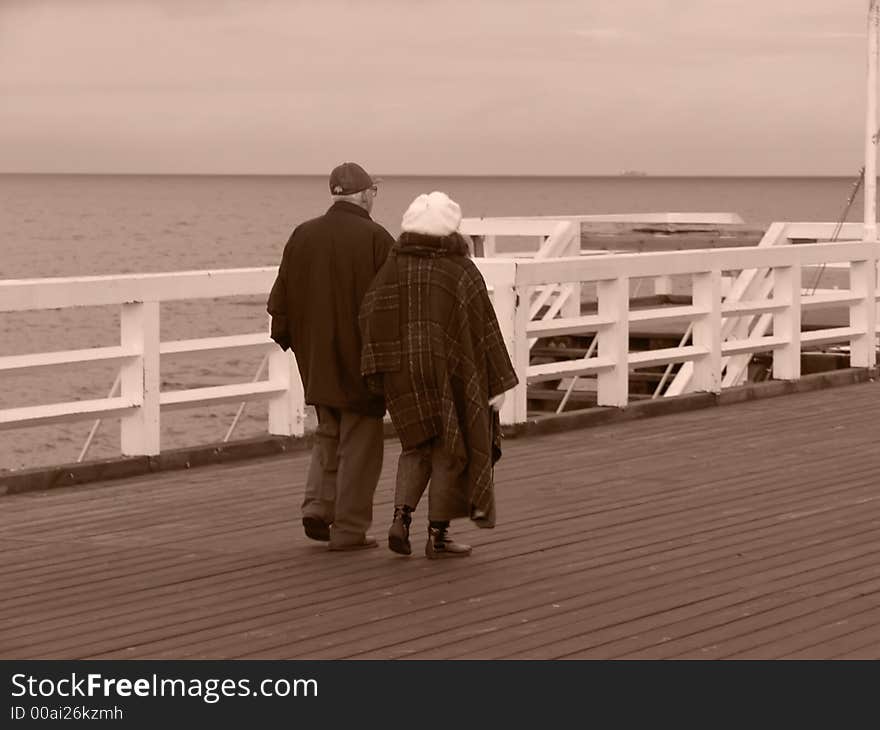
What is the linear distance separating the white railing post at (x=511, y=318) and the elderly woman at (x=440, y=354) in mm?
4058

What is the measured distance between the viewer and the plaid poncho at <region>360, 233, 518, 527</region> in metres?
8.80

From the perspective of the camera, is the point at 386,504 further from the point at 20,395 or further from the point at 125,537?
the point at 20,395

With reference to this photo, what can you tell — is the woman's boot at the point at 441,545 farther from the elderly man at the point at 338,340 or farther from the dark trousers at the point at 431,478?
the elderly man at the point at 338,340

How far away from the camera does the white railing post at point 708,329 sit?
583 inches

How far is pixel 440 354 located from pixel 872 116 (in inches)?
430

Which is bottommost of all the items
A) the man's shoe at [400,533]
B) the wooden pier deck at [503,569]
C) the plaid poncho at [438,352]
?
the wooden pier deck at [503,569]

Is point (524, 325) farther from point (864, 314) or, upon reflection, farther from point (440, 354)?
point (864, 314)

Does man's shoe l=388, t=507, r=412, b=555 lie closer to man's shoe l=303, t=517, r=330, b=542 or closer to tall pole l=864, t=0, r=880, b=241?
man's shoe l=303, t=517, r=330, b=542

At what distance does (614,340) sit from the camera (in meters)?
13.9

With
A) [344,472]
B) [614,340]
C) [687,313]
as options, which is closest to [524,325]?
[614,340]

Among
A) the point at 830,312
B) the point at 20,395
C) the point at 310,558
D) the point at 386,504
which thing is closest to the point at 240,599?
the point at 310,558

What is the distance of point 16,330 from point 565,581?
46677 mm

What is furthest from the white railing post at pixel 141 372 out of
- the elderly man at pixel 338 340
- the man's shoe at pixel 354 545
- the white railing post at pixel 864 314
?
the white railing post at pixel 864 314

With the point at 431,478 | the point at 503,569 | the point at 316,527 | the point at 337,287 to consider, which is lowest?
the point at 503,569
